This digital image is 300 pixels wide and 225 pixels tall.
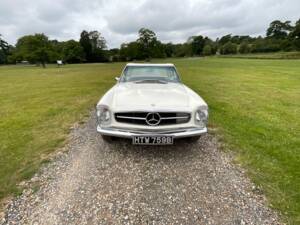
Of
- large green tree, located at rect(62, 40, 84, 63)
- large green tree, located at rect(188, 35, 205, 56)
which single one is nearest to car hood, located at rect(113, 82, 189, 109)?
large green tree, located at rect(62, 40, 84, 63)

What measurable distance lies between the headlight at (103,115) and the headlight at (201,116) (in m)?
1.45

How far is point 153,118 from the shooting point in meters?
3.84

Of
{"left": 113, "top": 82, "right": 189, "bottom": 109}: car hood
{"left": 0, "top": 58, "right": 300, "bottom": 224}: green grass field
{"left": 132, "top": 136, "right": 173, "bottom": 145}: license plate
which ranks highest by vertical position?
{"left": 113, "top": 82, "right": 189, "bottom": 109}: car hood

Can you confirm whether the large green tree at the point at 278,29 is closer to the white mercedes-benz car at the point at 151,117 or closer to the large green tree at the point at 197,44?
the large green tree at the point at 197,44

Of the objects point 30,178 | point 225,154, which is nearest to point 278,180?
point 225,154

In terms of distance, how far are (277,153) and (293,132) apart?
5.25ft

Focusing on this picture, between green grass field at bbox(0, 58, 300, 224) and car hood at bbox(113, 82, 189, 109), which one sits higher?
car hood at bbox(113, 82, 189, 109)

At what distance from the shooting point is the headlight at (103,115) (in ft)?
13.0

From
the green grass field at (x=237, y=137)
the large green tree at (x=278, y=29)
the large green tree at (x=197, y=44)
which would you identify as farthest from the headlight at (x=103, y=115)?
the large green tree at (x=278, y=29)

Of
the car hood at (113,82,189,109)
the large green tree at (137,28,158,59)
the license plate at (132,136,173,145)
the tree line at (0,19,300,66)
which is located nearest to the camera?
the license plate at (132,136,173,145)

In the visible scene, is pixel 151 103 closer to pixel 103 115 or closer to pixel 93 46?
pixel 103 115

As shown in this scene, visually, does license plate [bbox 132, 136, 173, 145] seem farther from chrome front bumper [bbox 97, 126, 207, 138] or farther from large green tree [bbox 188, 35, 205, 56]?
large green tree [bbox 188, 35, 205, 56]

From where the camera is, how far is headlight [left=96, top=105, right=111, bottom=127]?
396cm

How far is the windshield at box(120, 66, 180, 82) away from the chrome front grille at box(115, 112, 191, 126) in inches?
70.5
